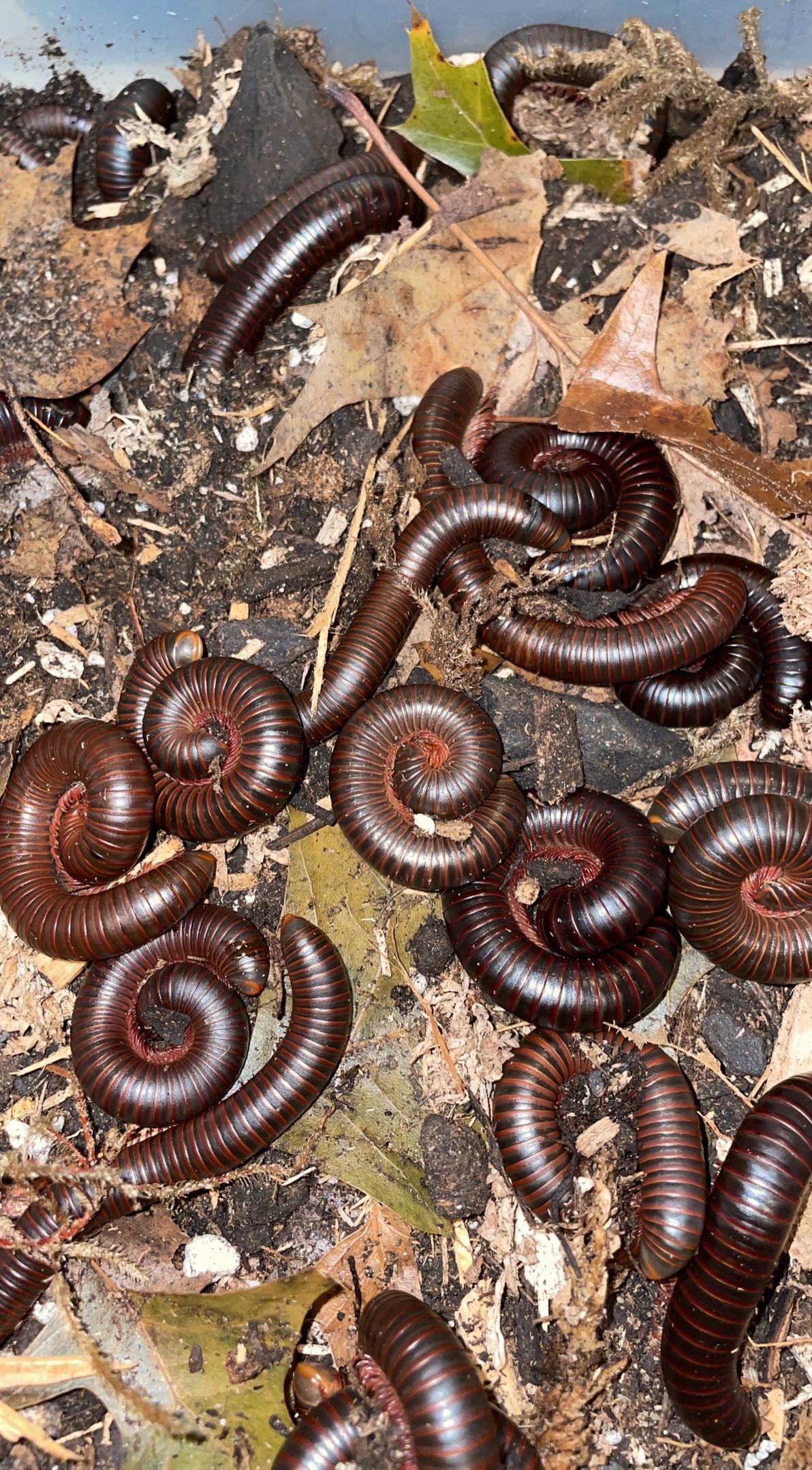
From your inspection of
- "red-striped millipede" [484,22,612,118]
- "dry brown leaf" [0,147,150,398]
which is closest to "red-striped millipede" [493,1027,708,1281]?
"dry brown leaf" [0,147,150,398]

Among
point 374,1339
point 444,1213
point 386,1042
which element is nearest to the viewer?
point 374,1339

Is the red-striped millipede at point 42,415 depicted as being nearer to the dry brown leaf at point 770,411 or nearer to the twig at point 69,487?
the twig at point 69,487

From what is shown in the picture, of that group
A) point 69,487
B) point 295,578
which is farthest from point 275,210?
point 295,578

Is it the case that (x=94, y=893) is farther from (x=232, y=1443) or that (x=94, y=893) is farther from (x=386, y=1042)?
(x=232, y=1443)

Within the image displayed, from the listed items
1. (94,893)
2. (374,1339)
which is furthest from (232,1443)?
(94,893)

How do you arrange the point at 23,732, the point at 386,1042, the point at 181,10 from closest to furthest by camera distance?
the point at 386,1042 < the point at 23,732 < the point at 181,10

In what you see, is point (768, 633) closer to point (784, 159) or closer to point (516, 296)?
point (516, 296)

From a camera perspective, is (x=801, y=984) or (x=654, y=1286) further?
(x=801, y=984)
